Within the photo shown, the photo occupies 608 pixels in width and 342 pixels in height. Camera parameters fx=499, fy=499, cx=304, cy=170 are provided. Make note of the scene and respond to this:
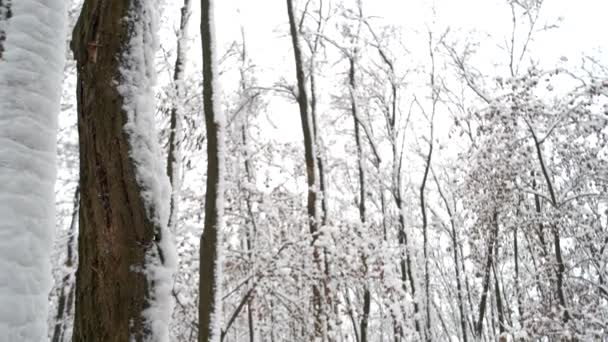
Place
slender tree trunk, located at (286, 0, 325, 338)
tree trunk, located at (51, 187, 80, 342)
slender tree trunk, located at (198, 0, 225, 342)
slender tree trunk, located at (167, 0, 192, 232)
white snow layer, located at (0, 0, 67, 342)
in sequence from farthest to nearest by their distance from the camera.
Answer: tree trunk, located at (51, 187, 80, 342)
slender tree trunk, located at (167, 0, 192, 232)
slender tree trunk, located at (286, 0, 325, 338)
slender tree trunk, located at (198, 0, 225, 342)
white snow layer, located at (0, 0, 67, 342)

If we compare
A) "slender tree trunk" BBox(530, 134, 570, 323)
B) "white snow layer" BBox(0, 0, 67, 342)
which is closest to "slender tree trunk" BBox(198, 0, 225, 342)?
"white snow layer" BBox(0, 0, 67, 342)

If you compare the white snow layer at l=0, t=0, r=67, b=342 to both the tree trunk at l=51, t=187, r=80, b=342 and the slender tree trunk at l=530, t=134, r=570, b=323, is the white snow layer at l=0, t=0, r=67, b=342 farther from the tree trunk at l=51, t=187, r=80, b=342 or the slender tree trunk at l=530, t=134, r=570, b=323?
the tree trunk at l=51, t=187, r=80, b=342

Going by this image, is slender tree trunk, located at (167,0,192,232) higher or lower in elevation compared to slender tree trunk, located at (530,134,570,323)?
higher

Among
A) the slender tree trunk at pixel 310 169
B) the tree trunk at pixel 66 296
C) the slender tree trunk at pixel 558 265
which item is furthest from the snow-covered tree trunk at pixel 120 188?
the tree trunk at pixel 66 296

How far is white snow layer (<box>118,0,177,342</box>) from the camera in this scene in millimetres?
2295

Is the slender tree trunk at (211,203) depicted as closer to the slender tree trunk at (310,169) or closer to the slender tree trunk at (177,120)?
the slender tree trunk at (177,120)

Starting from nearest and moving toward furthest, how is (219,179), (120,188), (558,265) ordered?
1. (120,188)
2. (219,179)
3. (558,265)

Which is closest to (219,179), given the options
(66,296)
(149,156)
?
(149,156)

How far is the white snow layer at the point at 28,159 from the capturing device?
194 centimetres

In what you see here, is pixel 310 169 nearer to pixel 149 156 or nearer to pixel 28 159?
pixel 149 156

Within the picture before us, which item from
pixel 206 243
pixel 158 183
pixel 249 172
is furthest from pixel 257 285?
pixel 158 183

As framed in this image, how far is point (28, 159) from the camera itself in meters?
2.12

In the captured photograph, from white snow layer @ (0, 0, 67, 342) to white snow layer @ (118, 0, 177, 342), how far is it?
33 centimetres

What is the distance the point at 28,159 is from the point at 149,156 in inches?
20.7
